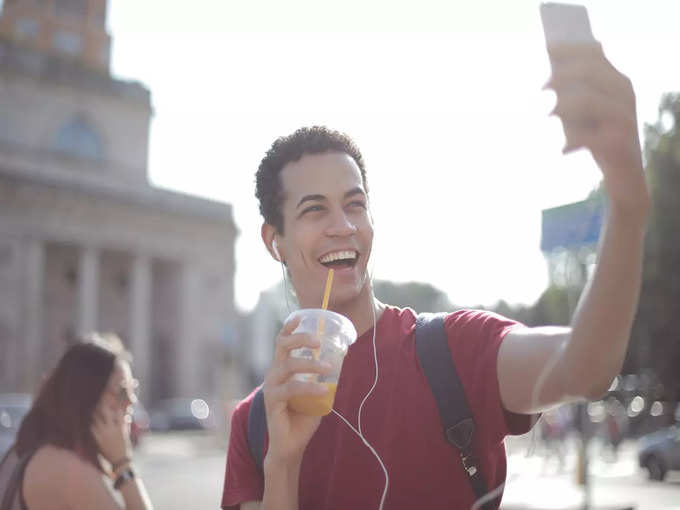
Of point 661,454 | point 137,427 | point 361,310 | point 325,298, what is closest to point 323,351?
point 325,298

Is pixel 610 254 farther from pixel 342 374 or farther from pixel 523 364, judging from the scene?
pixel 342 374

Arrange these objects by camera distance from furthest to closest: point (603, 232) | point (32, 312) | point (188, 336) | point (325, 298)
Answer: point (188, 336) → point (32, 312) → point (325, 298) → point (603, 232)

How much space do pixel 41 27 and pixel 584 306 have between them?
5301cm

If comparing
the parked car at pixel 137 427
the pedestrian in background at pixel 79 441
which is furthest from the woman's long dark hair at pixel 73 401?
the parked car at pixel 137 427

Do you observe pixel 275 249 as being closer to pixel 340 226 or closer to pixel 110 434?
pixel 340 226

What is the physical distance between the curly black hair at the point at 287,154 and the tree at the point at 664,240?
24.4m

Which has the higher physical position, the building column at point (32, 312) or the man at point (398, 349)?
the building column at point (32, 312)

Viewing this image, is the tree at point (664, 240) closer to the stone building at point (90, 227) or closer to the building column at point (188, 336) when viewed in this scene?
the stone building at point (90, 227)

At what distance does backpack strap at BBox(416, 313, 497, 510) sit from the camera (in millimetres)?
2135

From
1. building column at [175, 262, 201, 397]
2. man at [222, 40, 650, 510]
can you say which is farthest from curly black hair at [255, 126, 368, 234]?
building column at [175, 262, 201, 397]

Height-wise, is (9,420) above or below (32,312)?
below

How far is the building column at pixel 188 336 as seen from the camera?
50.6 meters

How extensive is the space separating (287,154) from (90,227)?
45231mm

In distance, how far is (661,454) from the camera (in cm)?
1775
